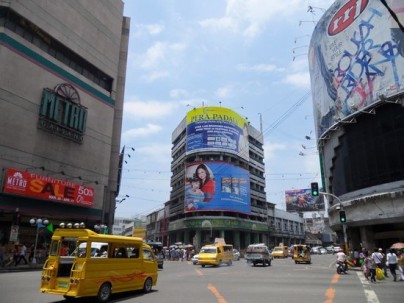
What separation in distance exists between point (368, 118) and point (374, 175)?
5.59 metres

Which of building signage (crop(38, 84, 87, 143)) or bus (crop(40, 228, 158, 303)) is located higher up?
building signage (crop(38, 84, 87, 143))

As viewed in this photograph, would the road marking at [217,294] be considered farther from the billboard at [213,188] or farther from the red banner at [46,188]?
the billboard at [213,188]

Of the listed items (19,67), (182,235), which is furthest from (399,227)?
(182,235)

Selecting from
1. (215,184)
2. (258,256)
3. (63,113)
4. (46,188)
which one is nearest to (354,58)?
(258,256)

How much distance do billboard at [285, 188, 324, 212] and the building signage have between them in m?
64.5

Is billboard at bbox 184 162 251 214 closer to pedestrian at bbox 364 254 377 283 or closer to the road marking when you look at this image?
pedestrian at bbox 364 254 377 283

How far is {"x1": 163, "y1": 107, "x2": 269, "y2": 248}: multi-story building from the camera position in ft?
224

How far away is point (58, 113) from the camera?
121 feet

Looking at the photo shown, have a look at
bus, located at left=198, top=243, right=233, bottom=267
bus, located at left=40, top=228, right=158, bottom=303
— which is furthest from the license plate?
bus, located at left=198, top=243, right=233, bottom=267

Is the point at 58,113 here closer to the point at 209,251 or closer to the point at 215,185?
the point at 209,251

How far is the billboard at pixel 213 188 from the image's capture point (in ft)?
223

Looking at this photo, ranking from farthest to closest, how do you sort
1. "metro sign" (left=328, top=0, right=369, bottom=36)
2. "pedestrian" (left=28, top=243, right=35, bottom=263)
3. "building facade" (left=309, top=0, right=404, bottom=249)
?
"metro sign" (left=328, top=0, right=369, bottom=36)
"pedestrian" (left=28, top=243, right=35, bottom=263)
"building facade" (left=309, top=0, right=404, bottom=249)

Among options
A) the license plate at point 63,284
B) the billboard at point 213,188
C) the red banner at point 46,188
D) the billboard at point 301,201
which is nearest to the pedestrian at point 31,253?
the red banner at point 46,188

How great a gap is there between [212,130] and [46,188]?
43.6 m
